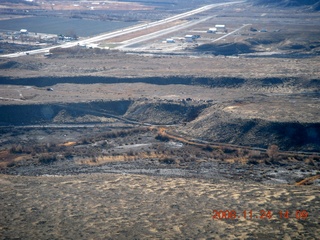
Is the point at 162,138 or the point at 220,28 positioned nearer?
the point at 162,138

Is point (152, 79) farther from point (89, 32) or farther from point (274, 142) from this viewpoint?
point (89, 32)

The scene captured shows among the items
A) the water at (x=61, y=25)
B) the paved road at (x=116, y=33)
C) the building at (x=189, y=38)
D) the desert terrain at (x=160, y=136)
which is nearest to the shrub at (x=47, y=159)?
the desert terrain at (x=160, y=136)
